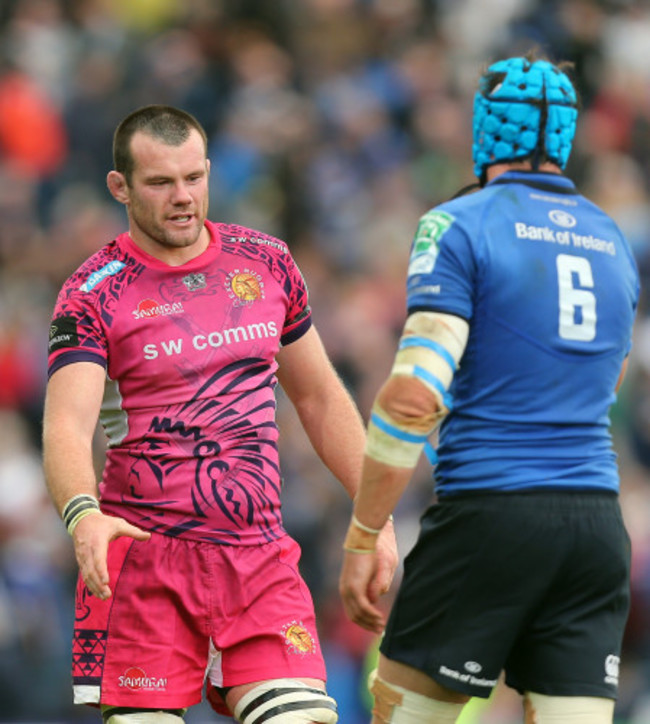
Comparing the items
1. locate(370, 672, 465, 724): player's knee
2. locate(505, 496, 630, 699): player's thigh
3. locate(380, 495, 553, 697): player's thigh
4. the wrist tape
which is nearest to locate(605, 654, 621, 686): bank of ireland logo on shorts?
locate(505, 496, 630, 699): player's thigh

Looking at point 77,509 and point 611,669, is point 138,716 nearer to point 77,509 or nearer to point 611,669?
point 77,509

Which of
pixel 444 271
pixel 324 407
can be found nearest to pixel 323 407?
pixel 324 407

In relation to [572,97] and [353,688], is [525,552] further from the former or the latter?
[353,688]

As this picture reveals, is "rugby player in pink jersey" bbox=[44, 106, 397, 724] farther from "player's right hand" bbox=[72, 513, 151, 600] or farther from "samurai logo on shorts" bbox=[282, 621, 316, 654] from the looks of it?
"player's right hand" bbox=[72, 513, 151, 600]

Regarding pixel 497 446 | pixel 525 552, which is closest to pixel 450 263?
pixel 497 446

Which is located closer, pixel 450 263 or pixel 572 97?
pixel 450 263

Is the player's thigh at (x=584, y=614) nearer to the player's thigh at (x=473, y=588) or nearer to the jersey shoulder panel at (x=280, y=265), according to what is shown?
the player's thigh at (x=473, y=588)

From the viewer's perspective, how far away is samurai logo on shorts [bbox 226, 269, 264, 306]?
5.45 m

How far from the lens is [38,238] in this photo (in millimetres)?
12672

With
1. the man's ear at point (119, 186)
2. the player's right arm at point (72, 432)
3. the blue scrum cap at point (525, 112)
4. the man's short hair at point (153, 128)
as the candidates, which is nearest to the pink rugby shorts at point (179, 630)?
the player's right arm at point (72, 432)

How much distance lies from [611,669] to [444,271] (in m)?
1.29

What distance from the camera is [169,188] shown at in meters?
5.36

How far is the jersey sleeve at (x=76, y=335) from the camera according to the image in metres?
5.16

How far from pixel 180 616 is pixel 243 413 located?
70 cm
